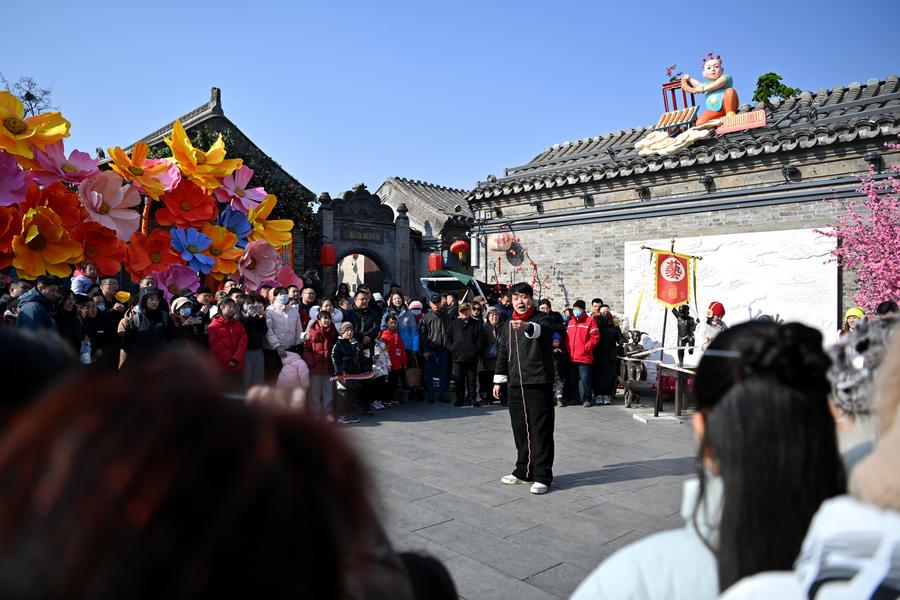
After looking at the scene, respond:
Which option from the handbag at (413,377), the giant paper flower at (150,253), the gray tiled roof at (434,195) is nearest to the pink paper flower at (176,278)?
the giant paper flower at (150,253)

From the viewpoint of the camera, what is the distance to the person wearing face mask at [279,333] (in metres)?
8.01

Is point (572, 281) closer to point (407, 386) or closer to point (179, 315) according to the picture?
point (407, 386)

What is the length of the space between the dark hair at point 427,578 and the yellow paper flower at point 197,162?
3.78m

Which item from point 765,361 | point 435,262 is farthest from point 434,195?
point 765,361

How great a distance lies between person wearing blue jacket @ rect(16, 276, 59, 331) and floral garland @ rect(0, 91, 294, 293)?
1586 mm

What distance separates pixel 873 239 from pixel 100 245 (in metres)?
9.63

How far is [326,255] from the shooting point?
62.4 feet

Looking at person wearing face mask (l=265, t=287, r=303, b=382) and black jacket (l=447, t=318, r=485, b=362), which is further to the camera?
black jacket (l=447, t=318, r=485, b=362)

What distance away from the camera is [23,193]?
12.3 feet

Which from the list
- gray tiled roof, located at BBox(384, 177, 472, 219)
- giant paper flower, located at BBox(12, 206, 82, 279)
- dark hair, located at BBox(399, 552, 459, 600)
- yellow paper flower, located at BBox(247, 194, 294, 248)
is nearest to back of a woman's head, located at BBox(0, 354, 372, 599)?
dark hair, located at BBox(399, 552, 459, 600)

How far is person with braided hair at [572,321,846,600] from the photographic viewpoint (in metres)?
1.23

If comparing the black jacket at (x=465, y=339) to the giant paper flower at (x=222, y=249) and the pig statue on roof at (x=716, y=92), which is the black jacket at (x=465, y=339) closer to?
the giant paper flower at (x=222, y=249)

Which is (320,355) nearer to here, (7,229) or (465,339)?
(465,339)

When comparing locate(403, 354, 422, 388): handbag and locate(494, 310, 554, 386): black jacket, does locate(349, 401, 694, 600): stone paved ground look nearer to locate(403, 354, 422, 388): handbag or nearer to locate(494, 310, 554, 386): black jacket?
locate(494, 310, 554, 386): black jacket
